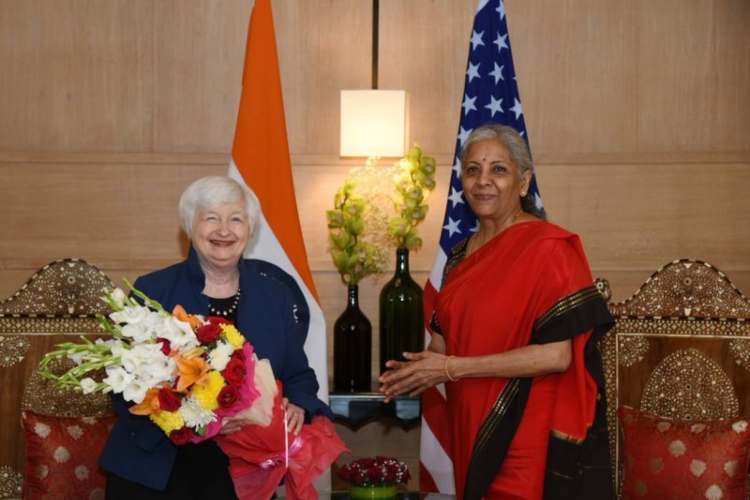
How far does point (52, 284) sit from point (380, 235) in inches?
48.8

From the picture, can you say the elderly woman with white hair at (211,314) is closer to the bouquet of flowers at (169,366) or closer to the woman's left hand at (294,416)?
the woman's left hand at (294,416)

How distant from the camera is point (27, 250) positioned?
438 centimetres

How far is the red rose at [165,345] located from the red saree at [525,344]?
981 millimetres

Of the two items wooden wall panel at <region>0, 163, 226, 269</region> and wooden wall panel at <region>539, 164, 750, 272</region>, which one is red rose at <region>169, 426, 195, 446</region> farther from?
wooden wall panel at <region>539, 164, 750, 272</region>

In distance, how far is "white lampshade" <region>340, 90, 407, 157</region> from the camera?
13.5 feet

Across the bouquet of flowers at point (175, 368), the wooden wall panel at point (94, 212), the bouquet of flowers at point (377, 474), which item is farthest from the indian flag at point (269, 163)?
the bouquet of flowers at point (175, 368)

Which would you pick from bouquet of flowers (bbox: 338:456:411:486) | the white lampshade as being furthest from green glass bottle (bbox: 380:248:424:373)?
bouquet of flowers (bbox: 338:456:411:486)

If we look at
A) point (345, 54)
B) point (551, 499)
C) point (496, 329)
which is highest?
point (345, 54)

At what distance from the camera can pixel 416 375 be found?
2.94m

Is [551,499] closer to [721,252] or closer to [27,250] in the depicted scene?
[721,252]

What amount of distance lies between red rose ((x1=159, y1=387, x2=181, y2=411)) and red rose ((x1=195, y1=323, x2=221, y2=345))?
0.44ft

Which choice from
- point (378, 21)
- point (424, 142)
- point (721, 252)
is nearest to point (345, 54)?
point (378, 21)

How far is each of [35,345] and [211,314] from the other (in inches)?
50.7

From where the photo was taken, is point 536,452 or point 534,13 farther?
point 534,13
